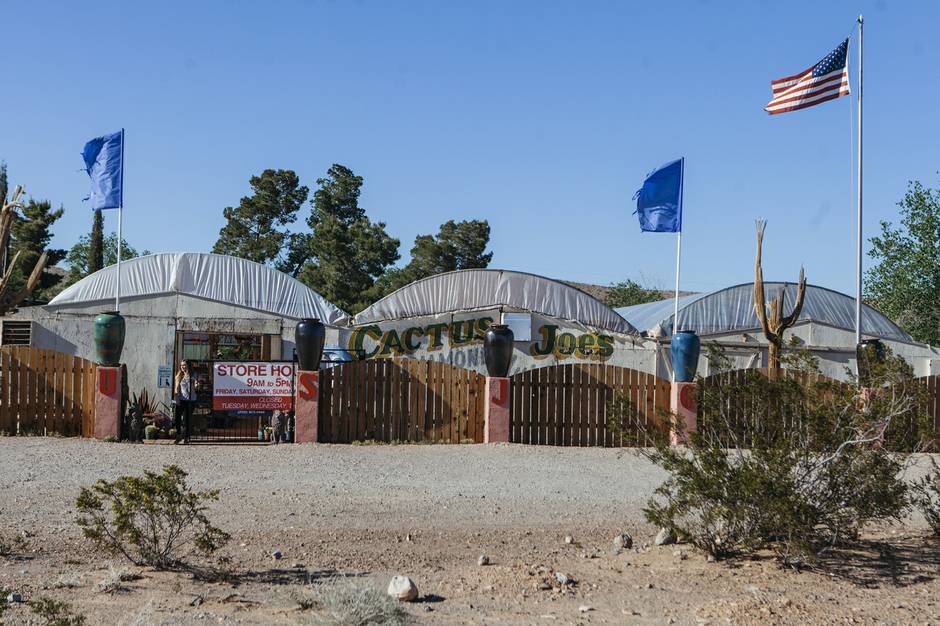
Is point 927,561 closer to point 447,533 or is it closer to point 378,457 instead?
point 447,533

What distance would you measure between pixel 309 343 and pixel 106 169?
6.94m

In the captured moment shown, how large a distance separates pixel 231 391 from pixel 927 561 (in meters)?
13.3

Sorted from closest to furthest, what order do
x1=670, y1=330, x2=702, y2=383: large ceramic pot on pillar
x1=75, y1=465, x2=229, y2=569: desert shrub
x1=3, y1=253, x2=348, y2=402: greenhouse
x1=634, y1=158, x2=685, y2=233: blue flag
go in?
x1=75, y1=465, x2=229, y2=569: desert shrub, x1=670, y1=330, x2=702, y2=383: large ceramic pot on pillar, x1=634, y1=158, x2=685, y2=233: blue flag, x1=3, y1=253, x2=348, y2=402: greenhouse

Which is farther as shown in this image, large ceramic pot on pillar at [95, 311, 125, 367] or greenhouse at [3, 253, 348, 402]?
greenhouse at [3, 253, 348, 402]

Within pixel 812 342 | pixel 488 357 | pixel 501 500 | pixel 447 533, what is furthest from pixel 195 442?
pixel 812 342

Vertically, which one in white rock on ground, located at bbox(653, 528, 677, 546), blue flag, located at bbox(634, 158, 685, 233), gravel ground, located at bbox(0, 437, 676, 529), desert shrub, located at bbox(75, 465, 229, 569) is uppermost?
blue flag, located at bbox(634, 158, 685, 233)

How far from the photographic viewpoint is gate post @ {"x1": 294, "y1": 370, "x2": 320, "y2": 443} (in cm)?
1783

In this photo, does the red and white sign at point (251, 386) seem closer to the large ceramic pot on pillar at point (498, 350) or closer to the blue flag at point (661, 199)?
the large ceramic pot on pillar at point (498, 350)

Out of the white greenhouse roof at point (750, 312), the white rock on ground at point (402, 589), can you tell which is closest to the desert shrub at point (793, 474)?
the white rock on ground at point (402, 589)

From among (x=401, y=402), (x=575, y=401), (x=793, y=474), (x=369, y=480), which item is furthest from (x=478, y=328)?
(x=793, y=474)

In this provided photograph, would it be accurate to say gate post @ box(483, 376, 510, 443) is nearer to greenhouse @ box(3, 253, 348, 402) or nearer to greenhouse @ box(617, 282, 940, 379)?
greenhouse @ box(3, 253, 348, 402)

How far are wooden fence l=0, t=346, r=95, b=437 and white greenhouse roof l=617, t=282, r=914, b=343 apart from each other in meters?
17.0

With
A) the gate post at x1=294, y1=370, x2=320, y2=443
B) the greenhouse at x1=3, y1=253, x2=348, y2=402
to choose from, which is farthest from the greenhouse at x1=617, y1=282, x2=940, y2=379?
the gate post at x1=294, y1=370, x2=320, y2=443

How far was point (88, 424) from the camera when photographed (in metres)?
17.9
